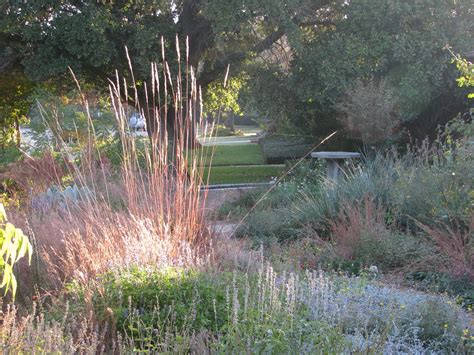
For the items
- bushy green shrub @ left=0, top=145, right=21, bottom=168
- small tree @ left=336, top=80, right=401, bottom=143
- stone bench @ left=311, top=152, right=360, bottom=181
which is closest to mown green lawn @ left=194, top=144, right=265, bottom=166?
small tree @ left=336, top=80, right=401, bottom=143

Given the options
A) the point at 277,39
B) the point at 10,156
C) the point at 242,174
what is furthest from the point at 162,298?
the point at 242,174

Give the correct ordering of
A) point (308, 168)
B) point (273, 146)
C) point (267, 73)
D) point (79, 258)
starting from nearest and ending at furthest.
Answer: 1. point (79, 258)
2. point (308, 168)
3. point (267, 73)
4. point (273, 146)

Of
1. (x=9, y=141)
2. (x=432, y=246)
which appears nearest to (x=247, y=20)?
(x=9, y=141)

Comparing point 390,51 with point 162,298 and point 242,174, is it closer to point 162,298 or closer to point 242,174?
point 242,174

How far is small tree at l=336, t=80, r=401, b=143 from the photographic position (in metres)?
14.5

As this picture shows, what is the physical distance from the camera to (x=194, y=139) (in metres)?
6.14

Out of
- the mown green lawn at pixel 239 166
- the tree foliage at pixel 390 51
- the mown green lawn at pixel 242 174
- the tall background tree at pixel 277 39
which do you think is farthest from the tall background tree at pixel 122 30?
the mown green lawn at pixel 242 174

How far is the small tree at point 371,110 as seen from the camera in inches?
571

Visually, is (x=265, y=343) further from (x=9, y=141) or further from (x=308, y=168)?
(x=9, y=141)

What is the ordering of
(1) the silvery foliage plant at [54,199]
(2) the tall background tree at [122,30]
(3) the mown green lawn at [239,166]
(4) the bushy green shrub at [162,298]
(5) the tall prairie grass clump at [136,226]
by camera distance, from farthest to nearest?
1. (3) the mown green lawn at [239,166]
2. (2) the tall background tree at [122,30]
3. (1) the silvery foliage plant at [54,199]
4. (5) the tall prairie grass clump at [136,226]
5. (4) the bushy green shrub at [162,298]

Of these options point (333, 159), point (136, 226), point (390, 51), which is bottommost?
point (333, 159)

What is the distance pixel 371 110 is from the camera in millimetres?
14523

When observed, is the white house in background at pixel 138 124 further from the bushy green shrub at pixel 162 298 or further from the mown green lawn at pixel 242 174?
the mown green lawn at pixel 242 174

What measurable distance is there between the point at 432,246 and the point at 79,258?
12.2ft
